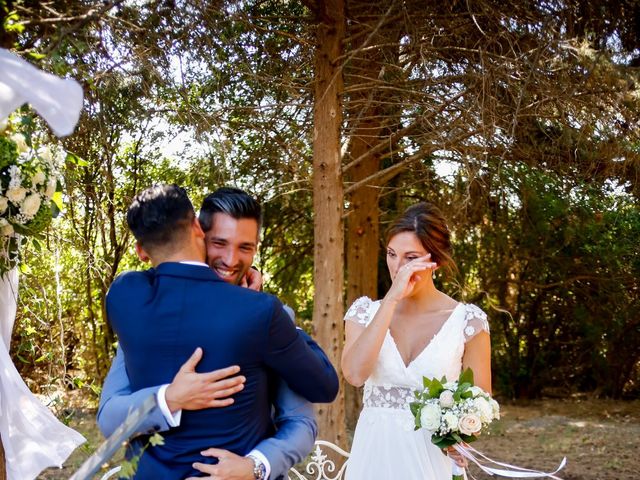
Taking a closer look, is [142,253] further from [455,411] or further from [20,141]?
[455,411]

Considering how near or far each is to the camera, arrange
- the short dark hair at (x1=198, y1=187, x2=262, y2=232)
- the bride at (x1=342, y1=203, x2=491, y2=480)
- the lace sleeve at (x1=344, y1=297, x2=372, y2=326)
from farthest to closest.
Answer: the lace sleeve at (x1=344, y1=297, x2=372, y2=326) → the bride at (x1=342, y1=203, x2=491, y2=480) → the short dark hair at (x1=198, y1=187, x2=262, y2=232)

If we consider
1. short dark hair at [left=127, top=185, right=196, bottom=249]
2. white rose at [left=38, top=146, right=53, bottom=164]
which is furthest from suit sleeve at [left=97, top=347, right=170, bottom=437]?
white rose at [left=38, top=146, right=53, bottom=164]

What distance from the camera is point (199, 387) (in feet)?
6.47

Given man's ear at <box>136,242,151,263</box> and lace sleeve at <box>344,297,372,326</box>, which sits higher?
man's ear at <box>136,242,151,263</box>

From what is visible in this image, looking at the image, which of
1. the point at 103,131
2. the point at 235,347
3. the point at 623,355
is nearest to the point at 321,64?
the point at 103,131

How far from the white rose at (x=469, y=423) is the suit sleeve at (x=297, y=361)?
101 centimetres

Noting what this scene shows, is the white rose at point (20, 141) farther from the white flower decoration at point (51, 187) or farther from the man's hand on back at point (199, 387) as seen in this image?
the man's hand on back at point (199, 387)

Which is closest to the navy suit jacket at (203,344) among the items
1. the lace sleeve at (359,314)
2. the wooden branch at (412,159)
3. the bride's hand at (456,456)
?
the bride's hand at (456,456)

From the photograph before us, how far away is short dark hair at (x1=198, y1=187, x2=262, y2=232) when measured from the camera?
2.46m

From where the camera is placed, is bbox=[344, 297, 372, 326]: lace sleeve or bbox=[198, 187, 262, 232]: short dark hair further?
bbox=[344, 297, 372, 326]: lace sleeve

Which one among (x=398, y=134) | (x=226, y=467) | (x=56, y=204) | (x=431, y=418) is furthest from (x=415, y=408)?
(x=398, y=134)

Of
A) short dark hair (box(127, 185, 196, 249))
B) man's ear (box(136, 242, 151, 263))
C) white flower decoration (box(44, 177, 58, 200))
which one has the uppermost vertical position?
white flower decoration (box(44, 177, 58, 200))

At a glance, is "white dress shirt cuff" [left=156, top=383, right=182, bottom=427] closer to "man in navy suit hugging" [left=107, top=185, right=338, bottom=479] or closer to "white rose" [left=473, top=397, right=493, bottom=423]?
"man in navy suit hugging" [left=107, top=185, right=338, bottom=479]

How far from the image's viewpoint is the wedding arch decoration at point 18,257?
9.48ft
